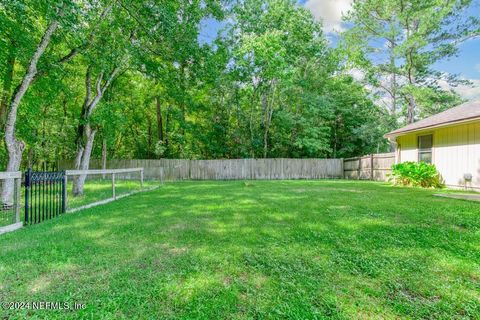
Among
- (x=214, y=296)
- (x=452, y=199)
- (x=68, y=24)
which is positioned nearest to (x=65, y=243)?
(x=214, y=296)

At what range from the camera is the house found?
24.4 ft

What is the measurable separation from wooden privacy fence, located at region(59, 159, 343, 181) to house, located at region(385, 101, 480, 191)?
5.26 metres

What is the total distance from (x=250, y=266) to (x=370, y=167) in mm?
12788

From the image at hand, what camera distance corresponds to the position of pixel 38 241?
3125 millimetres

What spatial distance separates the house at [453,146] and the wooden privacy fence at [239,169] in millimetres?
5262

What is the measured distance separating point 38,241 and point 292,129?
14.7 meters

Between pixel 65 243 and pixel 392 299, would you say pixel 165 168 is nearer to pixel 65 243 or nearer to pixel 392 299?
pixel 65 243

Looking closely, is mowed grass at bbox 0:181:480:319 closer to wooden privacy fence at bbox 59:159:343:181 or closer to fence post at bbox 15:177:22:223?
fence post at bbox 15:177:22:223

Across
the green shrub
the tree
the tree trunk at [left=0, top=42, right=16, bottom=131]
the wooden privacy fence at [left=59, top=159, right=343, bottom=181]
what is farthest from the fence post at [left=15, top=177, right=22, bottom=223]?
the tree

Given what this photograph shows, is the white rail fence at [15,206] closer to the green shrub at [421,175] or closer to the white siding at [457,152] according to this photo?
the green shrub at [421,175]

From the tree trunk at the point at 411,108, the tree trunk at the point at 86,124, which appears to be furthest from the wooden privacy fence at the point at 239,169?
the tree trunk at the point at 86,124

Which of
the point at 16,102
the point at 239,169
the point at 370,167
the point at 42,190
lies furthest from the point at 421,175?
the point at 16,102

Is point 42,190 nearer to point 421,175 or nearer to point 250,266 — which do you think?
point 250,266

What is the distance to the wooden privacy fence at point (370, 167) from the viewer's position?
12078 millimetres
